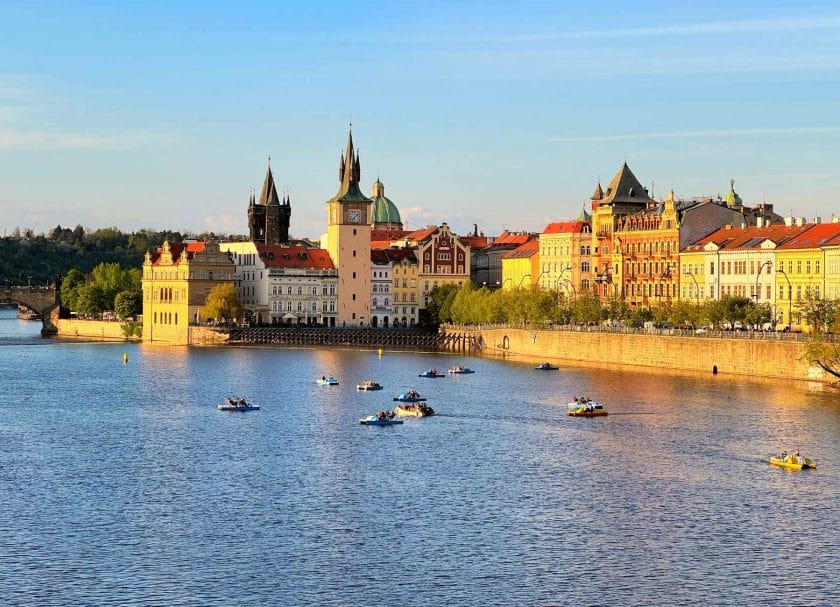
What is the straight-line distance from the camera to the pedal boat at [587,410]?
83375 millimetres

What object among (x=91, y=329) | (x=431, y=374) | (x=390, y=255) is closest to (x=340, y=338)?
(x=390, y=255)

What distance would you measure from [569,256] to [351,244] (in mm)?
25911

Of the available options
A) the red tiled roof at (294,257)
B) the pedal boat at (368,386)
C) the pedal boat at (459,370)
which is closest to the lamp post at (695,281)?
the pedal boat at (459,370)

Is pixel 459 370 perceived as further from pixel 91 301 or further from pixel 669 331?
pixel 91 301

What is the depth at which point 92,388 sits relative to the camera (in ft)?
345

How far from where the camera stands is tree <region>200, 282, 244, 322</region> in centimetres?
16650

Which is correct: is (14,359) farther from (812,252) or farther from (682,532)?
(682,532)

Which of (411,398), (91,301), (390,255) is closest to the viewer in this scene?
(411,398)

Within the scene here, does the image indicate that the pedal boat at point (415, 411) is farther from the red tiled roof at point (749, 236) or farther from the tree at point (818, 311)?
the red tiled roof at point (749, 236)

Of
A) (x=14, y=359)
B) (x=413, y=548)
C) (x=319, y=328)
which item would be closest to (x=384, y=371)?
(x=14, y=359)

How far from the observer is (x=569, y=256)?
6506 inches

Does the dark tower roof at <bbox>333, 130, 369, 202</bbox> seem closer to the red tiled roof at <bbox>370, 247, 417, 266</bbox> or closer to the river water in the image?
the red tiled roof at <bbox>370, 247, 417, 266</bbox>

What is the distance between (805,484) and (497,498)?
1130 centimetres

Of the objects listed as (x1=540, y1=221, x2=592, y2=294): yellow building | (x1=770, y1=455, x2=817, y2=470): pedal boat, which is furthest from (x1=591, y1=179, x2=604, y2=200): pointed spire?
Result: (x1=770, y1=455, x2=817, y2=470): pedal boat
